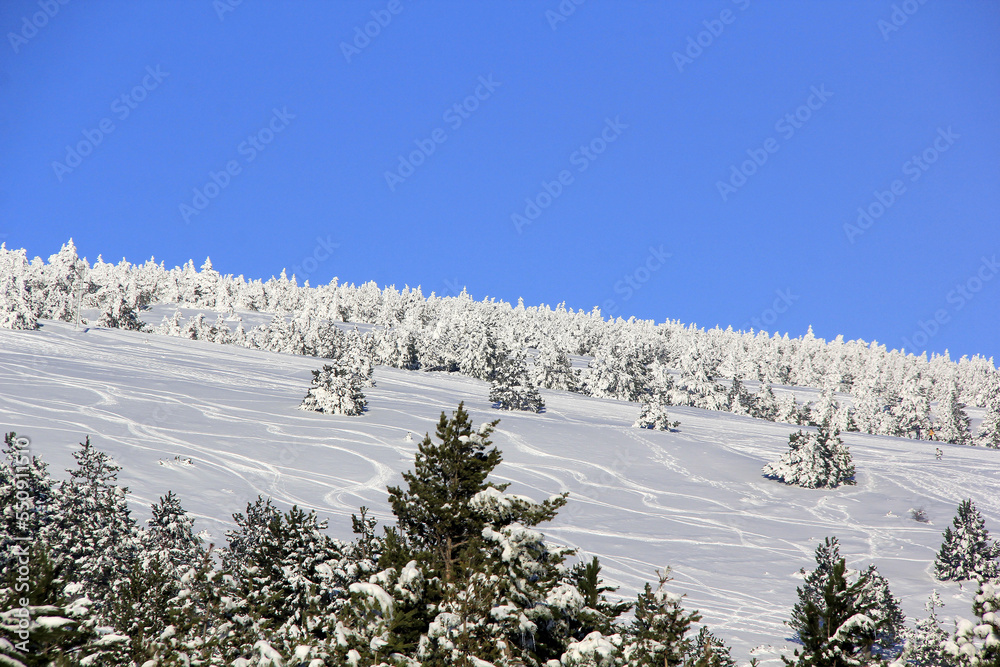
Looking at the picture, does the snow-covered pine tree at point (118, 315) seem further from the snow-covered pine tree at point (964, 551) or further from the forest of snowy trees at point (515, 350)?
the snow-covered pine tree at point (964, 551)

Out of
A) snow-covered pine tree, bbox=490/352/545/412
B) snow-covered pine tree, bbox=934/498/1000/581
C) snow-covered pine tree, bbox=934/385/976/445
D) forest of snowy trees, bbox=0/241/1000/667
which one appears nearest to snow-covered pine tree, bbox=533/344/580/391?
snow-covered pine tree, bbox=490/352/545/412

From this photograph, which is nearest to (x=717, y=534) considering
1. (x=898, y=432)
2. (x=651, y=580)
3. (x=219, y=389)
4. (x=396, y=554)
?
(x=651, y=580)

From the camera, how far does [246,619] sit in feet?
34.5

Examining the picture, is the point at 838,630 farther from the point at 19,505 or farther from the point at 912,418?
the point at 912,418

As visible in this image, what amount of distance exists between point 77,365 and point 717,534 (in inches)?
1804

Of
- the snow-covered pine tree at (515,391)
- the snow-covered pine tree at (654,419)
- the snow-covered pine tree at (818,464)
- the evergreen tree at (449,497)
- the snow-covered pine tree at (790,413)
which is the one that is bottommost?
the evergreen tree at (449,497)

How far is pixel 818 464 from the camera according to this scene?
41.7m

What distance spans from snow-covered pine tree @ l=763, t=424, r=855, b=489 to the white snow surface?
916 mm

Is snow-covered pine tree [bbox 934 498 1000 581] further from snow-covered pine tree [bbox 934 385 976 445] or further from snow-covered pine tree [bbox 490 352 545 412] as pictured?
snow-covered pine tree [bbox 934 385 976 445]

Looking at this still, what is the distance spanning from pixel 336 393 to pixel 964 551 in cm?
3537

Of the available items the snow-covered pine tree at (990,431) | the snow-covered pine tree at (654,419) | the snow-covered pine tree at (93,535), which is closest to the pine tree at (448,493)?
the snow-covered pine tree at (93,535)

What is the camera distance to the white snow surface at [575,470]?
85.2ft

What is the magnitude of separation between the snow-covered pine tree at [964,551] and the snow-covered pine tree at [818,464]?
1376 cm

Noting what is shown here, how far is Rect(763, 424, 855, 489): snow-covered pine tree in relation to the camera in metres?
41.5
